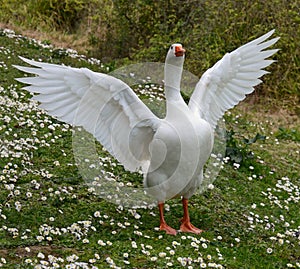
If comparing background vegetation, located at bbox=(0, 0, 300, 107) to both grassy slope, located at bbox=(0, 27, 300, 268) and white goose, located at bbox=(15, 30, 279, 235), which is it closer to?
grassy slope, located at bbox=(0, 27, 300, 268)

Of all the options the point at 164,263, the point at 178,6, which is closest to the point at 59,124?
the point at 164,263

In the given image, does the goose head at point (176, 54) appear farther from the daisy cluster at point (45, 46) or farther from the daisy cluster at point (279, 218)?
the daisy cluster at point (45, 46)

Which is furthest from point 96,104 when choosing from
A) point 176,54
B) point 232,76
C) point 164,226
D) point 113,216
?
point 232,76

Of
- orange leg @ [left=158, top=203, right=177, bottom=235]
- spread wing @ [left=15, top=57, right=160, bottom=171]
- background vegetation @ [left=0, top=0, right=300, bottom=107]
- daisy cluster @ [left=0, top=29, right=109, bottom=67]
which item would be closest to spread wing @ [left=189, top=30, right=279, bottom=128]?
spread wing @ [left=15, top=57, right=160, bottom=171]

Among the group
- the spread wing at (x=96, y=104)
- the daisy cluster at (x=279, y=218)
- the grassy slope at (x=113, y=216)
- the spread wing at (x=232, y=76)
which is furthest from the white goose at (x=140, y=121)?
the daisy cluster at (x=279, y=218)

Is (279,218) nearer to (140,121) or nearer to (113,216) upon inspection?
(113,216)

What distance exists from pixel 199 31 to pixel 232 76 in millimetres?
7180

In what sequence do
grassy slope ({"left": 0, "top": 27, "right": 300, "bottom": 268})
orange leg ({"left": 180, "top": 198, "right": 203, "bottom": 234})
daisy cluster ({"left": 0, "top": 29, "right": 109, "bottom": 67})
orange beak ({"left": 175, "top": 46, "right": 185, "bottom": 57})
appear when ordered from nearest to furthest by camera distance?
grassy slope ({"left": 0, "top": 27, "right": 300, "bottom": 268}) → orange beak ({"left": 175, "top": 46, "right": 185, "bottom": 57}) → orange leg ({"left": 180, "top": 198, "right": 203, "bottom": 234}) → daisy cluster ({"left": 0, "top": 29, "right": 109, "bottom": 67})

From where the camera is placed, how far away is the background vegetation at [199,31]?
14305mm

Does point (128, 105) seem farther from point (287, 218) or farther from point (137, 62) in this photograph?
point (137, 62)

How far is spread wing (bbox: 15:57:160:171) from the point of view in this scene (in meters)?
6.48

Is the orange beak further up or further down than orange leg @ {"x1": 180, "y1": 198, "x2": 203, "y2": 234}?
further up

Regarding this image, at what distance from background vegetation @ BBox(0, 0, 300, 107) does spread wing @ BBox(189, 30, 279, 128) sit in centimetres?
626

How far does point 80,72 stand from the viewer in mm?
6508
